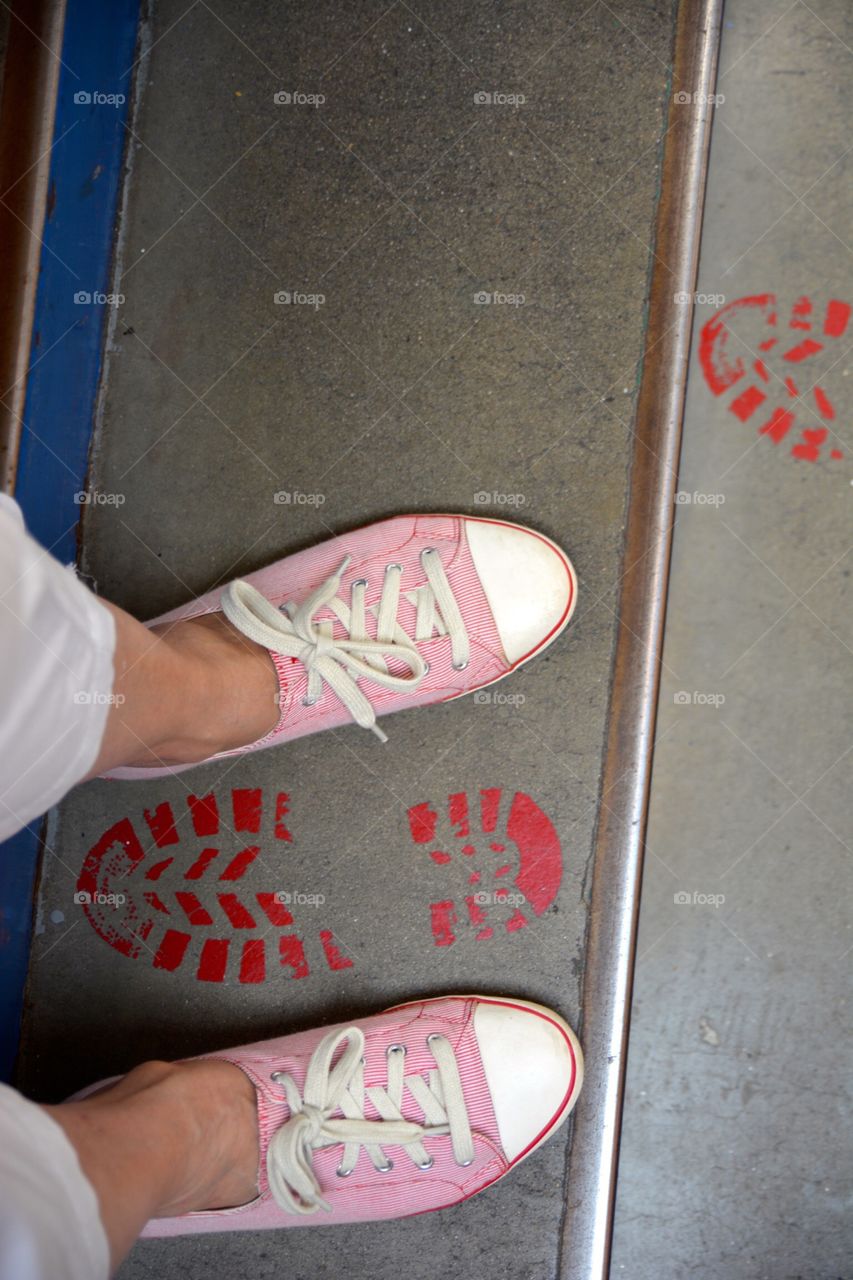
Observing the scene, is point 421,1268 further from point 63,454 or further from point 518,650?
point 63,454

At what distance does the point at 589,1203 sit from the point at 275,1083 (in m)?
0.40

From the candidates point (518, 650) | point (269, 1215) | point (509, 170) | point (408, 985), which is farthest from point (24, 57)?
point (269, 1215)

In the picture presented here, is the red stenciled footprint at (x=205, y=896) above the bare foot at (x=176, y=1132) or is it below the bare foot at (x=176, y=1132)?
above

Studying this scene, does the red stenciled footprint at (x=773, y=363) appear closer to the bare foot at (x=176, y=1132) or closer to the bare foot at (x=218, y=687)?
the bare foot at (x=218, y=687)

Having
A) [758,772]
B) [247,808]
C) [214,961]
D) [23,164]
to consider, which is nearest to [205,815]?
[247,808]

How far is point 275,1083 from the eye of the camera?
3.07 feet

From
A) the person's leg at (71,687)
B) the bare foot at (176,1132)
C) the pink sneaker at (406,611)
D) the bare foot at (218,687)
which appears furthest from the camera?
the pink sneaker at (406,611)

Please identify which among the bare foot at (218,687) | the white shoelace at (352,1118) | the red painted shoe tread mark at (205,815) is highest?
the bare foot at (218,687)

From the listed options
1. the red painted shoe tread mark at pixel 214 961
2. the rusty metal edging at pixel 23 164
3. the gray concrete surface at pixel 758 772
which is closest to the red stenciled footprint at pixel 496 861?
the gray concrete surface at pixel 758 772

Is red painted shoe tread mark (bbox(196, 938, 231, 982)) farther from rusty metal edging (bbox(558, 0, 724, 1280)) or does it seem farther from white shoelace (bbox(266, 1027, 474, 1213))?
rusty metal edging (bbox(558, 0, 724, 1280))

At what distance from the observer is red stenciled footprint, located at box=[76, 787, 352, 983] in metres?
1.06

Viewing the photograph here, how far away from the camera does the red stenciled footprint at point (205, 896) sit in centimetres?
106

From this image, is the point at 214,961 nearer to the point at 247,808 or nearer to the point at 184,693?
the point at 247,808

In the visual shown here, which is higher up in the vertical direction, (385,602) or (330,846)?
(385,602)
